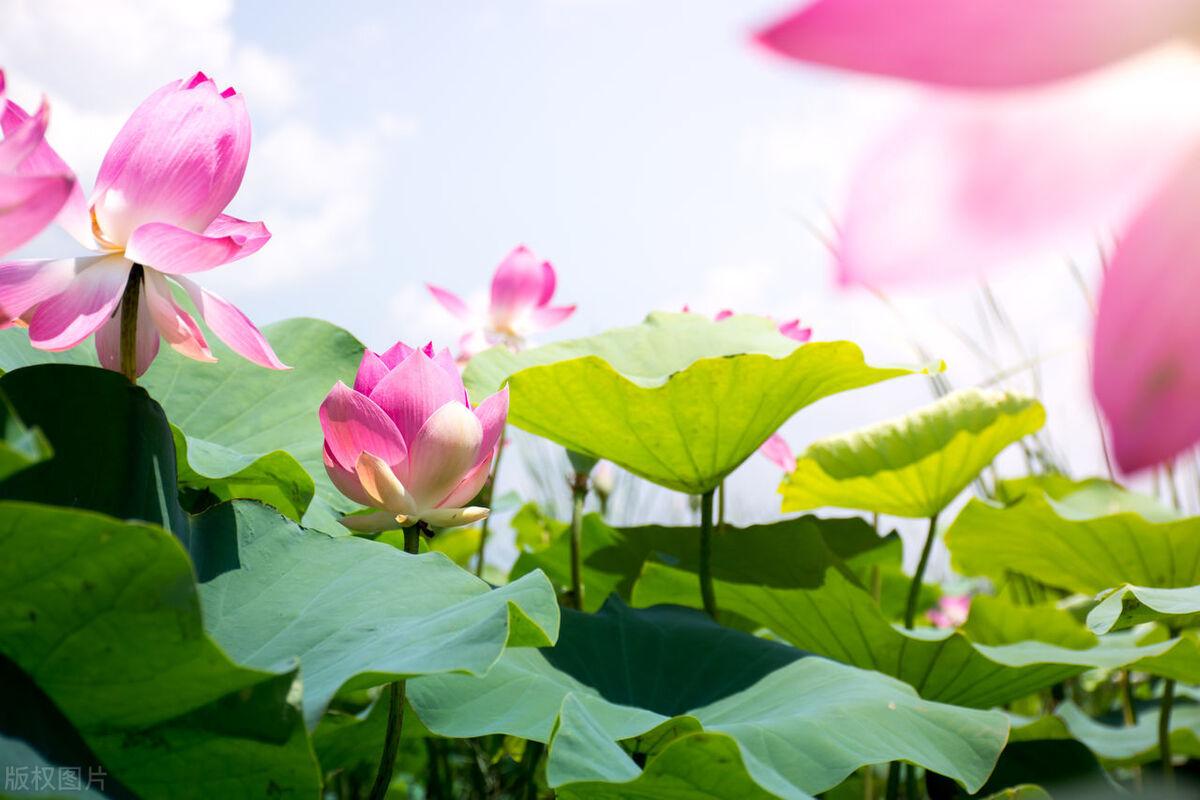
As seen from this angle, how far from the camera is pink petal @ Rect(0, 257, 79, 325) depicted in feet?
1.72

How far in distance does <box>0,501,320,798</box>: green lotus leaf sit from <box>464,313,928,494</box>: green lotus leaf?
54 cm

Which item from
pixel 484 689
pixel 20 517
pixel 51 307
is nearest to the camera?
pixel 20 517

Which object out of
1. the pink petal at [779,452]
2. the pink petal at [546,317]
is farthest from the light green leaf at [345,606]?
the pink petal at [546,317]

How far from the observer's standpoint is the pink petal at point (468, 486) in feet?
2.17

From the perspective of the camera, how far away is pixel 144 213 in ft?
1.80

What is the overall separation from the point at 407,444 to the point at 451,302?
984 mm

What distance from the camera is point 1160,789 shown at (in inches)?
49.0

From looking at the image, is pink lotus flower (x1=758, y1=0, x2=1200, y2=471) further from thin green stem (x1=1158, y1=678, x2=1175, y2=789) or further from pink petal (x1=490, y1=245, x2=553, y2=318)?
pink petal (x1=490, y1=245, x2=553, y2=318)

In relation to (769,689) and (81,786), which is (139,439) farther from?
(769,689)

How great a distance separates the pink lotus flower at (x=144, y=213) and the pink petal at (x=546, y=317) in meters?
1.00

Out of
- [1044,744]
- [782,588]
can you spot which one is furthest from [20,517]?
[1044,744]

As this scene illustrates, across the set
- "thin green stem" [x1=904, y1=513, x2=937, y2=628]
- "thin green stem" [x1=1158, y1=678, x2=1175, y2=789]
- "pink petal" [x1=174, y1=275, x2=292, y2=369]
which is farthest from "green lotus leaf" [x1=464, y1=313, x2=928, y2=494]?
Result: "thin green stem" [x1=1158, y1=678, x2=1175, y2=789]

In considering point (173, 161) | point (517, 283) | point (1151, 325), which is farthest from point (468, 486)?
point (517, 283)

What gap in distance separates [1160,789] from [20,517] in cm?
133
